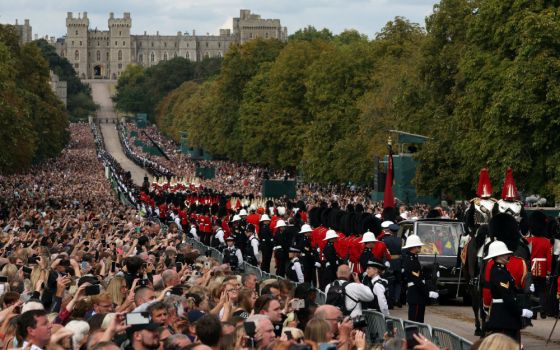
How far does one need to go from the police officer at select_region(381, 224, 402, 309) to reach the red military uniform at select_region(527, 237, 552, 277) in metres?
1.87

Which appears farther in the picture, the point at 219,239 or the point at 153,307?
the point at 219,239

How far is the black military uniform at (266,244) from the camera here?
112ft

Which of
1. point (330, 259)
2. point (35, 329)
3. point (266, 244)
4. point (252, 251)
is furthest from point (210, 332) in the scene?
point (252, 251)

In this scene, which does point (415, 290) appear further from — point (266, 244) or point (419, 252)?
point (266, 244)

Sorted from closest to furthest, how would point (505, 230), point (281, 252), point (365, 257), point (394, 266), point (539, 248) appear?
point (505, 230) < point (394, 266) < point (539, 248) < point (365, 257) < point (281, 252)

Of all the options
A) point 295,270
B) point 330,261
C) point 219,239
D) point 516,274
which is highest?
point 516,274

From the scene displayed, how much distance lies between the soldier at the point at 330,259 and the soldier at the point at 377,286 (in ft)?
24.3

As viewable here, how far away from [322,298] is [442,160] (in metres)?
34.9

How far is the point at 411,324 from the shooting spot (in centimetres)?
1446

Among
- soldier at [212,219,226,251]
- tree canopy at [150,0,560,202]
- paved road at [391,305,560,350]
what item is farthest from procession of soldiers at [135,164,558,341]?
tree canopy at [150,0,560,202]

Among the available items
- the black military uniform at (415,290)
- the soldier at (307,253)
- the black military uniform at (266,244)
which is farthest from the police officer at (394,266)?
the black military uniform at (266,244)

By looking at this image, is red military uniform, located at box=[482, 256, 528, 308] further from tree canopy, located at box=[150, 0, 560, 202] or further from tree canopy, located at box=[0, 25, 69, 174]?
tree canopy, located at box=[0, 25, 69, 174]

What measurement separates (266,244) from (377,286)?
15359 mm

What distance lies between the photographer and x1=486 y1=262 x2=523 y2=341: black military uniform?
57.2ft
